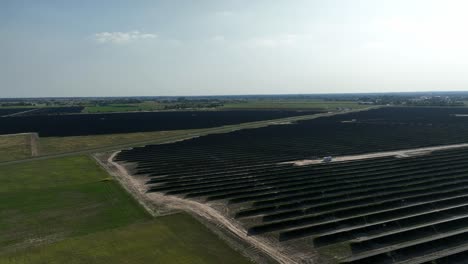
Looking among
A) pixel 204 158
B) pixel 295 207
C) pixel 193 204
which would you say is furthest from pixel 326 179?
pixel 204 158

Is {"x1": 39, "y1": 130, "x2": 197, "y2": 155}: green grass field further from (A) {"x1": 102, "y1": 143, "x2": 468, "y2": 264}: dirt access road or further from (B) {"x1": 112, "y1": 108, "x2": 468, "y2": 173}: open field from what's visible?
(A) {"x1": 102, "y1": 143, "x2": 468, "y2": 264}: dirt access road

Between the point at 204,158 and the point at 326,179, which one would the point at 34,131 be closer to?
the point at 204,158

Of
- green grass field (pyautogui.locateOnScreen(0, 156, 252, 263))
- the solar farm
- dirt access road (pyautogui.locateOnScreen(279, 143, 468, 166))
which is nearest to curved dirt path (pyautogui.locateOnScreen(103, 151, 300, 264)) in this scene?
the solar farm

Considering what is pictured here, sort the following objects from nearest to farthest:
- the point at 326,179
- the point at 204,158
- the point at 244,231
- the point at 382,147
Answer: the point at 244,231
the point at 326,179
the point at 204,158
the point at 382,147

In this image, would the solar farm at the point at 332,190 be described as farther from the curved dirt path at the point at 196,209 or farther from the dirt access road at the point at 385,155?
the curved dirt path at the point at 196,209

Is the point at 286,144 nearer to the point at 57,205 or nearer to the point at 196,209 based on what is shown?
the point at 196,209

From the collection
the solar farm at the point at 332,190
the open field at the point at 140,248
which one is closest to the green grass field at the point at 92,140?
the solar farm at the point at 332,190

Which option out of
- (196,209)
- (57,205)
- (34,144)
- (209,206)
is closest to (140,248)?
(196,209)
